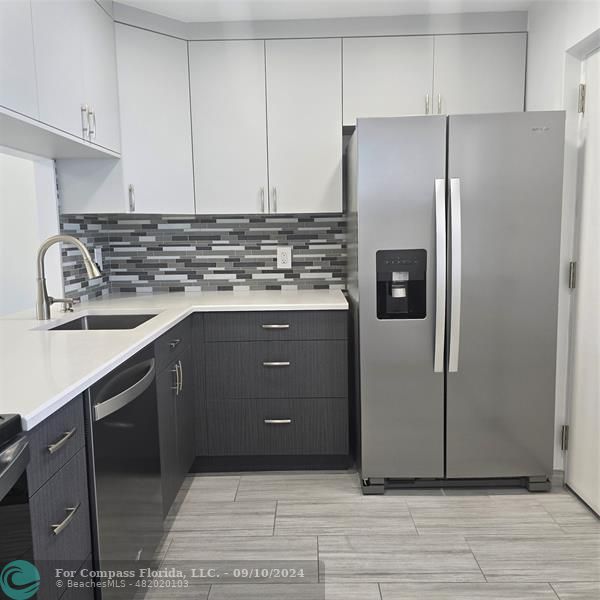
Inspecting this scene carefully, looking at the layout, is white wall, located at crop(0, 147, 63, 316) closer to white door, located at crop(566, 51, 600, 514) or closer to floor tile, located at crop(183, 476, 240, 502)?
floor tile, located at crop(183, 476, 240, 502)

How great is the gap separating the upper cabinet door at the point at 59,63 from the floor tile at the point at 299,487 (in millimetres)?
1813

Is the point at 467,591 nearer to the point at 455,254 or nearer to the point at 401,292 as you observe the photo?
the point at 401,292

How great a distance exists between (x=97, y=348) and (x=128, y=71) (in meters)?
1.73

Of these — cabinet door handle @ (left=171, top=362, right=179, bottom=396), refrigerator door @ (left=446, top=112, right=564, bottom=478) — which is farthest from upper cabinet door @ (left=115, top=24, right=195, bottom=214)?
refrigerator door @ (left=446, top=112, right=564, bottom=478)

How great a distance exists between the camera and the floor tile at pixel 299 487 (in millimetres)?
2656

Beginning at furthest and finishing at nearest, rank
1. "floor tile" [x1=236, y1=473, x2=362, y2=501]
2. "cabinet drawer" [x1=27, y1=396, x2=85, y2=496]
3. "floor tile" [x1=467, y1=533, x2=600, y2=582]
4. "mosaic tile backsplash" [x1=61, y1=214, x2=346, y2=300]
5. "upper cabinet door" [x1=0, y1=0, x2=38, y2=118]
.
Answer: "mosaic tile backsplash" [x1=61, y1=214, x2=346, y2=300], "floor tile" [x1=236, y1=473, x2=362, y2=501], "floor tile" [x1=467, y1=533, x2=600, y2=582], "upper cabinet door" [x1=0, y1=0, x2=38, y2=118], "cabinet drawer" [x1=27, y1=396, x2=85, y2=496]

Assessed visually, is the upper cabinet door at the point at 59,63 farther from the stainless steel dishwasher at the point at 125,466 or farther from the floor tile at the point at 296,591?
the floor tile at the point at 296,591

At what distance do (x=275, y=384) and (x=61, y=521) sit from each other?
161 centimetres

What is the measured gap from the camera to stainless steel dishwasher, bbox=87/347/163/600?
151 centimetres

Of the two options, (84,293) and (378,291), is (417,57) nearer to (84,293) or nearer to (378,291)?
(378,291)

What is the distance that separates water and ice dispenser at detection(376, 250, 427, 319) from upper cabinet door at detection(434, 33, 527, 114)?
38.3 inches

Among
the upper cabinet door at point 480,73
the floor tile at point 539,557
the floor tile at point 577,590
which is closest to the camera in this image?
the floor tile at point 577,590

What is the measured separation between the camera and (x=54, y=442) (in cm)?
127

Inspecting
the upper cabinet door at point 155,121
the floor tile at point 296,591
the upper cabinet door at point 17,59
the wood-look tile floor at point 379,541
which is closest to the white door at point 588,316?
the wood-look tile floor at point 379,541
